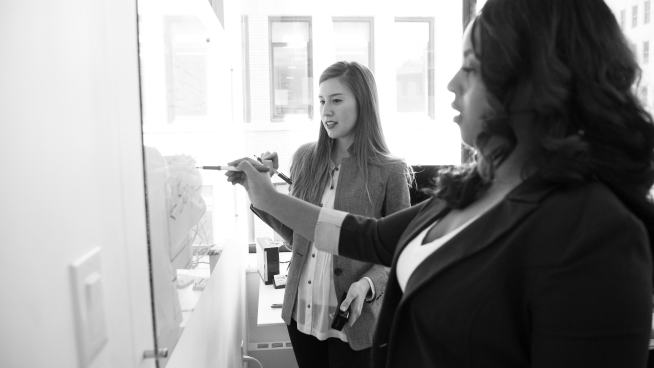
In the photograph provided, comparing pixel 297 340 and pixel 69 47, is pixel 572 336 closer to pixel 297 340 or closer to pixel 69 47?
pixel 69 47

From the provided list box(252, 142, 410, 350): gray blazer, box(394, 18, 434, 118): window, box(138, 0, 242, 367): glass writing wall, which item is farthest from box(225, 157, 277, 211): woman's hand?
box(394, 18, 434, 118): window

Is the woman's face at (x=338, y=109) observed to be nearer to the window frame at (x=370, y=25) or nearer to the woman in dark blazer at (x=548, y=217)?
the woman in dark blazer at (x=548, y=217)

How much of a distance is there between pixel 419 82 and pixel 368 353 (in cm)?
204

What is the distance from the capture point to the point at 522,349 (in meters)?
0.68

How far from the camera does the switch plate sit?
20.8 inches

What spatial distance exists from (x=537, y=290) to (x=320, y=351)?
1.30 m

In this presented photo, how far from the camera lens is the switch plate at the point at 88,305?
0.53 metres

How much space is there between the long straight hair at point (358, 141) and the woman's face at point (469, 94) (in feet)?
2.92

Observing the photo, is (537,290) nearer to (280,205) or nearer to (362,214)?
(280,205)

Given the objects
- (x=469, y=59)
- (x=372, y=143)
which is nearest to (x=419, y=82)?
(x=372, y=143)

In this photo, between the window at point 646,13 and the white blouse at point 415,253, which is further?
the window at point 646,13

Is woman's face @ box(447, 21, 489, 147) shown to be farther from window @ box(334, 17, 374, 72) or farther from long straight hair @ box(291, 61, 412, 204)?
window @ box(334, 17, 374, 72)

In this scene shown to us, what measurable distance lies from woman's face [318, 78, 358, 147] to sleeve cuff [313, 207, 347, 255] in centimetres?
66

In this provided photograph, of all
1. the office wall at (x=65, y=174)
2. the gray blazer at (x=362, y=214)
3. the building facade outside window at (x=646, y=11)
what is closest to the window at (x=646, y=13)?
the building facade outside window at (x=646, y=11)
